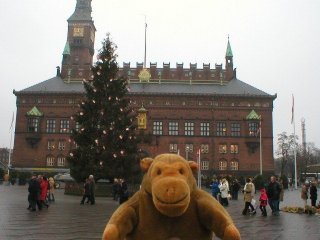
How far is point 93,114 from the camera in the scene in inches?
1095

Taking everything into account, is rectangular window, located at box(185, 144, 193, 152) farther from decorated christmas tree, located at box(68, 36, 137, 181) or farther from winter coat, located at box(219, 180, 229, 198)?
winter coat, located at box(219, 180, 229, 198)

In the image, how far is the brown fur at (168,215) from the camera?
3939 mm

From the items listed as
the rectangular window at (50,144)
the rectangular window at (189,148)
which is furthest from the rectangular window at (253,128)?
the rectangular window at (50,144)

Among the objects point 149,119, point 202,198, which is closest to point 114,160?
point 202,198

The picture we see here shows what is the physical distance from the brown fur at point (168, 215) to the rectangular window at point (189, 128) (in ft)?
192

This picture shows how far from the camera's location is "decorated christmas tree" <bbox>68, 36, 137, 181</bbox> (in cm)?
2667

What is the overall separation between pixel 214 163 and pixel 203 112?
825 cm

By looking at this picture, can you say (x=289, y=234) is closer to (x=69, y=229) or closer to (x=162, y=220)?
(x=69, y=229)

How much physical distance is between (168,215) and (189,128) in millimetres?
59114

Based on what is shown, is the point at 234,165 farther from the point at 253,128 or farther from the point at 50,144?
the point at 50,144

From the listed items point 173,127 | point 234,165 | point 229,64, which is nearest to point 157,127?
point 173,127

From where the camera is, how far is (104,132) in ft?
88.5

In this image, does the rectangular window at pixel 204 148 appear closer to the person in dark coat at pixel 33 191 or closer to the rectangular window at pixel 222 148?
the rectangular window at pixel 222 148

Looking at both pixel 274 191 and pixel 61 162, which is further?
pixel 61 162
